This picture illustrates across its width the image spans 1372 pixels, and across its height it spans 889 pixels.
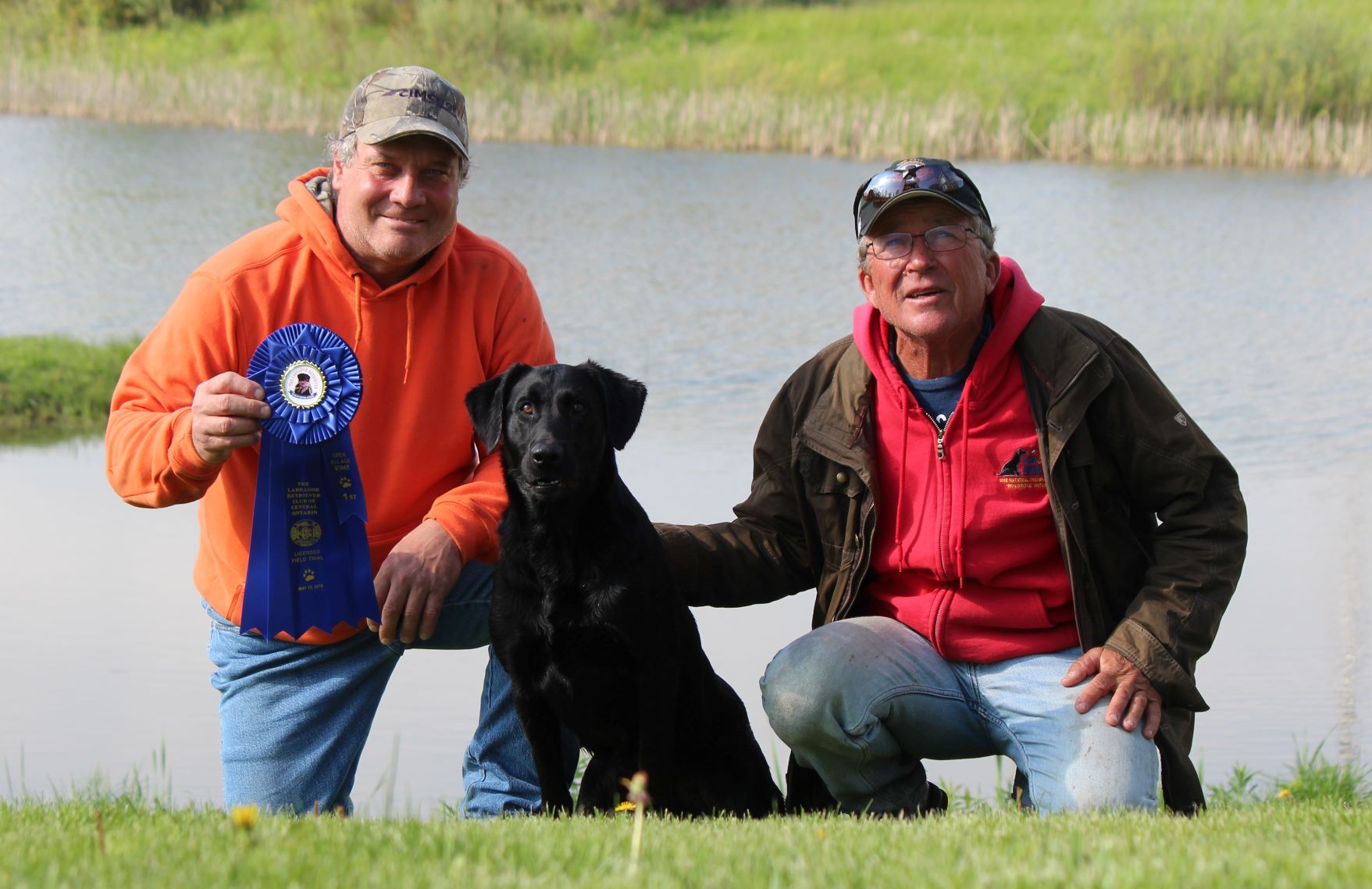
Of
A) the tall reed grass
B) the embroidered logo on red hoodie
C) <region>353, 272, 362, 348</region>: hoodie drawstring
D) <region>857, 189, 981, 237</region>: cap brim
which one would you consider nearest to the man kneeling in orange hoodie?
<region>353, 272, 362, 348</region>: hoodie drawstring

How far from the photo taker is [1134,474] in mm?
3947

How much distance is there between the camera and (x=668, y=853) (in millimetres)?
2633

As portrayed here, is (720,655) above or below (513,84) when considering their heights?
below

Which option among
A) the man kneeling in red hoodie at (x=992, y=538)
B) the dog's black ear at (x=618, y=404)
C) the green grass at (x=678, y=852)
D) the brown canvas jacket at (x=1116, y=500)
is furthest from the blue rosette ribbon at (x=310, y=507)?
the man kneeling in red hoodie at (x=992, y=538)

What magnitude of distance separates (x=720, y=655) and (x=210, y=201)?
44.8 feet

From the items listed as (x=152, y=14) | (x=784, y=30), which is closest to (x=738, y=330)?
(x=784, y=30)

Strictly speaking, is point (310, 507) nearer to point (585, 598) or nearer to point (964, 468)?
point (585, 598)

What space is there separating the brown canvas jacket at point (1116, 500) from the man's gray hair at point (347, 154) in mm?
1191

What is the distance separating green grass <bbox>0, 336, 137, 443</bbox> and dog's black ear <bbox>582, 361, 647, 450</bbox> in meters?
6.03

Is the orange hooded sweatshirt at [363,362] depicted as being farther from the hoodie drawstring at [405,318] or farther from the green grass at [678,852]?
the green grass at [678,852]

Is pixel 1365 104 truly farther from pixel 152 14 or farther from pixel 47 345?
pixel 152 14

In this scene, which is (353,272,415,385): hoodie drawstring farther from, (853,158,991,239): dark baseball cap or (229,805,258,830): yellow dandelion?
(229,805,258,830): yellow dandelion

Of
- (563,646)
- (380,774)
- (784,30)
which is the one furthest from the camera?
(784,30)

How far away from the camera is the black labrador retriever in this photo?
3.70m
